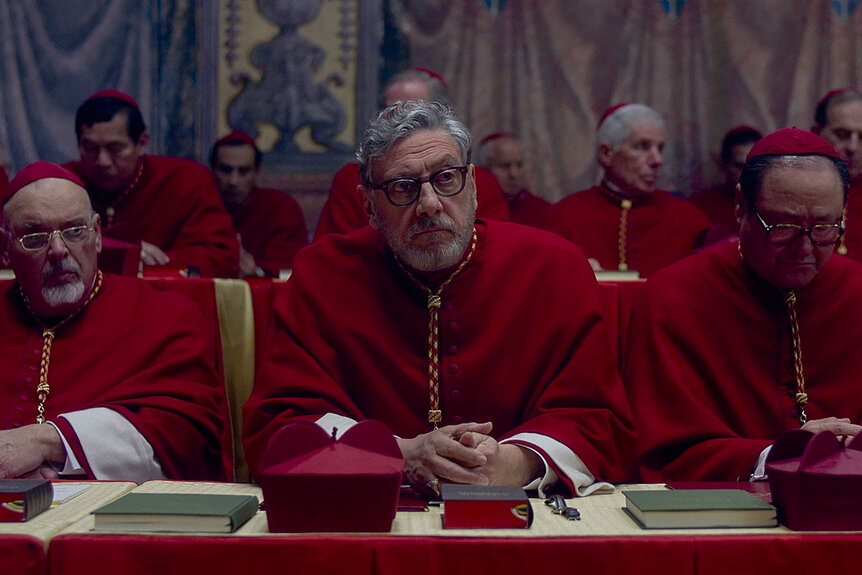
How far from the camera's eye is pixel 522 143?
6.81 metres

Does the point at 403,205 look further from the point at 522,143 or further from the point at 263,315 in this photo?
the point at 522,143

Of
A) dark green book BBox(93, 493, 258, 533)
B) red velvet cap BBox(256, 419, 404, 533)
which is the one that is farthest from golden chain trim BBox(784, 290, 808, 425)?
dark green book BBox(93, 493, 258, 533)

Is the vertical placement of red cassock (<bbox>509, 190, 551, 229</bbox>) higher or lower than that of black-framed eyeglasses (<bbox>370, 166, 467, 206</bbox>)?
lower

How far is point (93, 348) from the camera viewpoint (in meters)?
3.00

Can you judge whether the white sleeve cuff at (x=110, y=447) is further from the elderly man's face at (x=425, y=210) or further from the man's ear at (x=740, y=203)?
the man's ear at (x=740, y=203)

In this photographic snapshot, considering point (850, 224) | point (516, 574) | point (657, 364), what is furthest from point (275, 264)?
point (516, 574)

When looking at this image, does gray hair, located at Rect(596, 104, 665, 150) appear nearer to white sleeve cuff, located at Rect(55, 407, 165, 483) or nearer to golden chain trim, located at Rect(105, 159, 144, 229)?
golden chain trim, located at Rect(105, 159, 144, 229)

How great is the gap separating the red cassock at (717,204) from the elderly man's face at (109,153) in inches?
138

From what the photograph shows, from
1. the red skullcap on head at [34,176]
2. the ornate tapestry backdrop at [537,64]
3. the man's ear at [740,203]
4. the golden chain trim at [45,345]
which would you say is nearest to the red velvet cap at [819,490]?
the man's ear at [740,203]

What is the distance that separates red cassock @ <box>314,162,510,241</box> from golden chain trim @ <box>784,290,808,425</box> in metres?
2.13

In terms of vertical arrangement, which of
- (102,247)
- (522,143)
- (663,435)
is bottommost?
(663,435)

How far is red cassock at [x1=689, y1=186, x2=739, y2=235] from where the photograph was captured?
6.15 metres

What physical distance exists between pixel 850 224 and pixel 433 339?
11.0 ft

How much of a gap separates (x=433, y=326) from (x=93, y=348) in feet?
3.67
